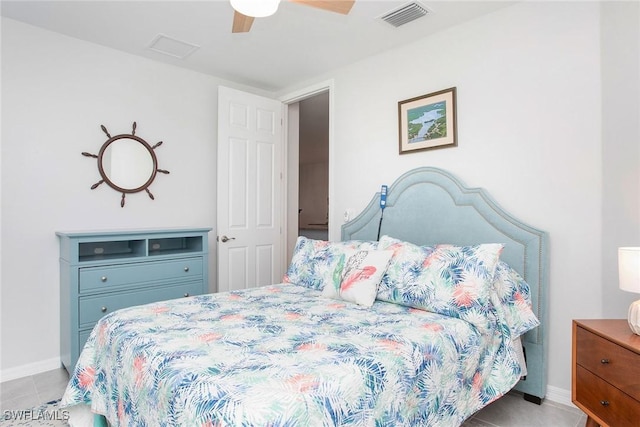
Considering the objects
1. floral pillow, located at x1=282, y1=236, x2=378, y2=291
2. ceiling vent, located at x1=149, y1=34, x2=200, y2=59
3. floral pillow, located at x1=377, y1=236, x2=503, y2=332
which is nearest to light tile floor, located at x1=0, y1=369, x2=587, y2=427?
floral pillow, located at x1=377, y1=236, x2=503, y2=332

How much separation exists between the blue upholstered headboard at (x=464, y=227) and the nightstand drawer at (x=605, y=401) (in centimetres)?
53

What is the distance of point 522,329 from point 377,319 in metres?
0.85

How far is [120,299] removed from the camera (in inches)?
112

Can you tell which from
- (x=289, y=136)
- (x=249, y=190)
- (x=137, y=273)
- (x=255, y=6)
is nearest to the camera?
(x=255, y=6)

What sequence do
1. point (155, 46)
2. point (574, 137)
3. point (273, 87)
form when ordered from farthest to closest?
1. point (273, 87)
2. point (155, 46)
3. point (574, 137)

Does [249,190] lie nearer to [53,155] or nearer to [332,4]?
[53,155]

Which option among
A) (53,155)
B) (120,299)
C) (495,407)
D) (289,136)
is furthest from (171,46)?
(495,407)

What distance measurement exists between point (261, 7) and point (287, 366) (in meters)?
1.51

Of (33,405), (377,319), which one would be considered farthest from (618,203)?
A: (33,405)

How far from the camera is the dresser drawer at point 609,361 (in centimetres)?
150

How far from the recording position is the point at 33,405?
236 cm

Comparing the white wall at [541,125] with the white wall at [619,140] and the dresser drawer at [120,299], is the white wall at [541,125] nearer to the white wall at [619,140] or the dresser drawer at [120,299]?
the white wall at [619,140]

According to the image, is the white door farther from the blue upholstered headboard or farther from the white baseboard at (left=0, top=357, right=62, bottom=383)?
the white baseboard at (left=0, top=357, right=62, bottom=383)

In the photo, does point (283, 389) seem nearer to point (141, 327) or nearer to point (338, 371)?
point (338, 371)
